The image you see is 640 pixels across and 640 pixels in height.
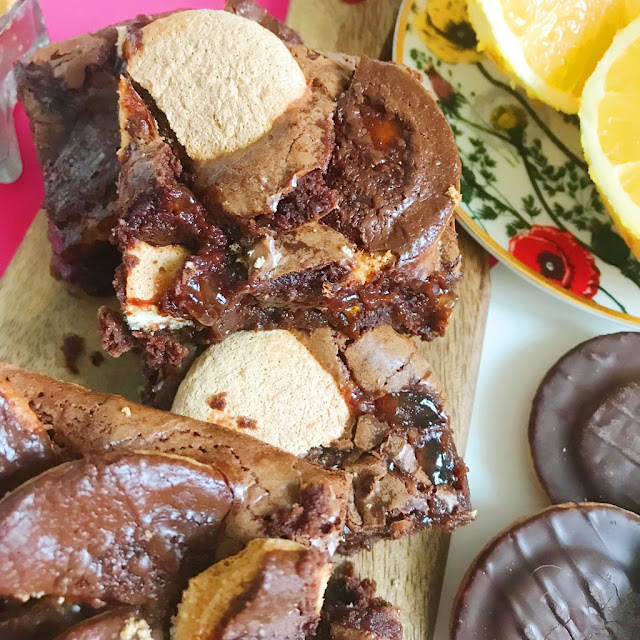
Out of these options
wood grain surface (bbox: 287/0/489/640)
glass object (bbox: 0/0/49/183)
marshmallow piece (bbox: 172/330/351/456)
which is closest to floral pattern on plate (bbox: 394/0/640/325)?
wood grain surface (bbox: 287/0/489/640)

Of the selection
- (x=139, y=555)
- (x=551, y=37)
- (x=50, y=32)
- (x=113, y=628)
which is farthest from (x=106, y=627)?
(x=551, y=37)

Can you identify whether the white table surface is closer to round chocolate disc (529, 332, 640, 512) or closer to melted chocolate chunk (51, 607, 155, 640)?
round chocolate disc (529, 332, 640, 512)

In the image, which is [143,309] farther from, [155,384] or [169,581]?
[169,581]

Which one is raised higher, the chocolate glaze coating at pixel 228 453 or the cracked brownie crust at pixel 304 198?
the cracked brownie crust at pixel 304 198

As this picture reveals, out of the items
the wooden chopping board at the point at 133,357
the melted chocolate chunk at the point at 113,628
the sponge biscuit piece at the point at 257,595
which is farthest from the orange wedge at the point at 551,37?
the melted chocolate chunk at the point at 113,628

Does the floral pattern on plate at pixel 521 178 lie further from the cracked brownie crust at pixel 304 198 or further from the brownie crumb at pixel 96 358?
the brownie crumb at pixel 96 358
